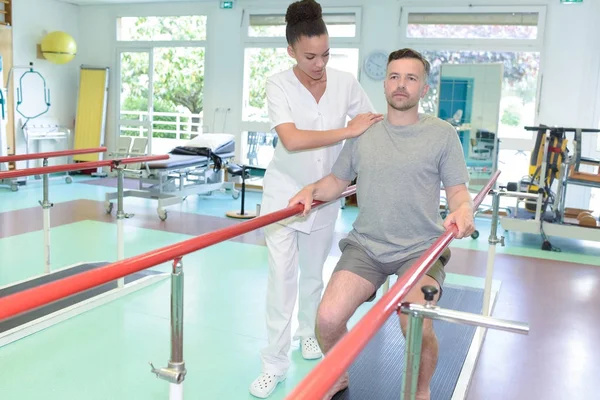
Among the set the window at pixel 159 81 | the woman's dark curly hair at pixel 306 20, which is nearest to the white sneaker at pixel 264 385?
the woman's dark curly hair at pixel 306 20

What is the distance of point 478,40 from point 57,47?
6.23m

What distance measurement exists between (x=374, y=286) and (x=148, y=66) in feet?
28.7

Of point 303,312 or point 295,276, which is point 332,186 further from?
point 303,312

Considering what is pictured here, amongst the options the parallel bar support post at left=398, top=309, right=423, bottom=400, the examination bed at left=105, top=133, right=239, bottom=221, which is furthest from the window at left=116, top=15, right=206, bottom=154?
the parallel bar support post at left=398, top=309, right=423, bottom=400

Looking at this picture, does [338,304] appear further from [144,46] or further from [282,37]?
[144,46]

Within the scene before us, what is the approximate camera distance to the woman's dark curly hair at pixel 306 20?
7.84 ft

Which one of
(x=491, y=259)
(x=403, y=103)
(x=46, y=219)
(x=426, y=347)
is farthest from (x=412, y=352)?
(x=46, y=219)

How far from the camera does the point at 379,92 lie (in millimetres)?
8477

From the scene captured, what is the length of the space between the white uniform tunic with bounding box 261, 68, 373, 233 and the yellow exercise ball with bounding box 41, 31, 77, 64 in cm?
778

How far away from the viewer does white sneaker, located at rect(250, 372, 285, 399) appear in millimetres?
2689

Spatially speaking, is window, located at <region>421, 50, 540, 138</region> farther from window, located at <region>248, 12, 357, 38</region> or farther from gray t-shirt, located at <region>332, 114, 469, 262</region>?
gray t-shirt, located at <region>332, 114, 469, 262</region>

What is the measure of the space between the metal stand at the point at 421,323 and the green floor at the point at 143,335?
4.68ft

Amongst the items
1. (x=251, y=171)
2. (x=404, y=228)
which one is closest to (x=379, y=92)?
(x=251, y=171)

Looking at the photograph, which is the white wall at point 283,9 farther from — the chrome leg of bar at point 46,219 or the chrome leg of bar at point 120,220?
the chrome leg of bar at point 46,219
